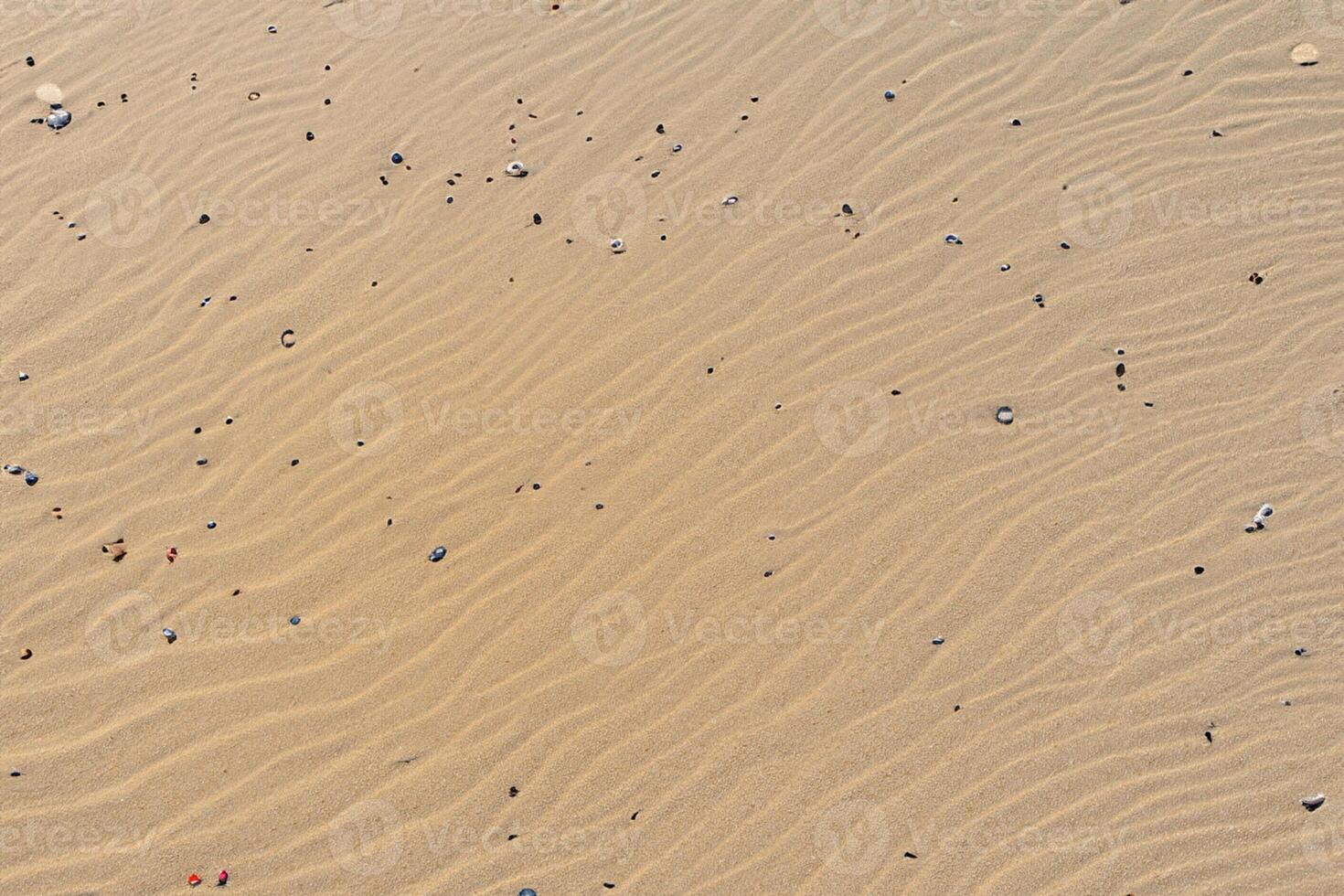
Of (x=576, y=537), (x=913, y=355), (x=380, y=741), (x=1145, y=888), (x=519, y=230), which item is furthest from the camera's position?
(x=519, y=230)

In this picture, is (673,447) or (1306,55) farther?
(1306,55)

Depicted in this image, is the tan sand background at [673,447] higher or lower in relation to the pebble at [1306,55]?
lower

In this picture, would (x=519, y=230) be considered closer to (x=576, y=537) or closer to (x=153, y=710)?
(x=576, y=537)

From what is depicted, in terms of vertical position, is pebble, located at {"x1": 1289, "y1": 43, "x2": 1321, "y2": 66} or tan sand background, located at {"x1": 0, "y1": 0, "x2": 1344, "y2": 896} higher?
pebble, located at {"x1": 1289, "y1": 43, "x2": 1321, "y2": 66}

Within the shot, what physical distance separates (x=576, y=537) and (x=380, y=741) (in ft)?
4.64

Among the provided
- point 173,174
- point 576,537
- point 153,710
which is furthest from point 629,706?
point 173,174

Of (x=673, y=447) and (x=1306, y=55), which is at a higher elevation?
(x=1306, y=55)

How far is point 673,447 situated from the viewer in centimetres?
577

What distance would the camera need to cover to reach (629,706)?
5.03 metres

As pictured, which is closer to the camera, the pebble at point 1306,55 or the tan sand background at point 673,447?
the tan sand background at point 673,447

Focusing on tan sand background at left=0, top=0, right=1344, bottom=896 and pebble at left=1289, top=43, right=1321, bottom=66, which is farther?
pebble at left=1289, top=43, right=1321, bottom=66

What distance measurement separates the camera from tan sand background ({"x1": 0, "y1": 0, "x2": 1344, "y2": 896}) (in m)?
4.81

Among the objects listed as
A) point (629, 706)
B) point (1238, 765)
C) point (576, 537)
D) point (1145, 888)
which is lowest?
point (1145, 888)

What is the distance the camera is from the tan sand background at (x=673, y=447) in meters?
4.81
